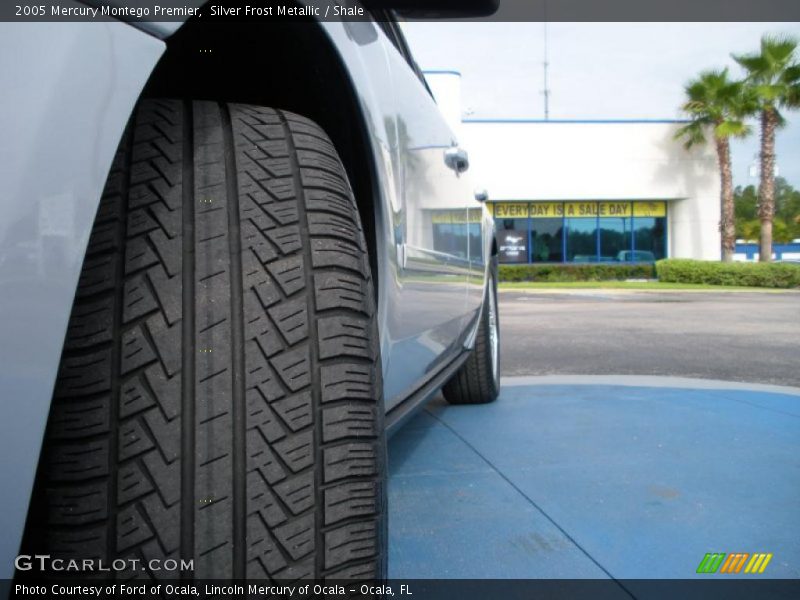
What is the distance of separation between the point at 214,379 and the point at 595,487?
1975 millimetres

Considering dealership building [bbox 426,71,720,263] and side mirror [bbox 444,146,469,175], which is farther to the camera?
dealership building [bbox 426,71,720,263]

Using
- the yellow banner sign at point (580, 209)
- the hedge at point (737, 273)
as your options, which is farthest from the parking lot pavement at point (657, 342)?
the yellow banner sign at point (580, 209)

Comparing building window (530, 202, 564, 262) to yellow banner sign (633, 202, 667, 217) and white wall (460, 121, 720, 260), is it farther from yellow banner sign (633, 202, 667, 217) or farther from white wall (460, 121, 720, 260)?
yellow banner sign (633, 202, 667, 217)

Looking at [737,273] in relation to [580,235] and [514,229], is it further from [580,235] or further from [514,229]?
[514,229]

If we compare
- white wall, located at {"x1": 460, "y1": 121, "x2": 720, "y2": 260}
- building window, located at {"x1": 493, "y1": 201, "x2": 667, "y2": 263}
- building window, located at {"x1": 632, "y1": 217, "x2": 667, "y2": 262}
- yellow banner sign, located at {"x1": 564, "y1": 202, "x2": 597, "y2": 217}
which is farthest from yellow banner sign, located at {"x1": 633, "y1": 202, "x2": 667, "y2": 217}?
yellow banner sign, located at {"x1": 564, "y1": 202, "x2": 597, "y2": 217}

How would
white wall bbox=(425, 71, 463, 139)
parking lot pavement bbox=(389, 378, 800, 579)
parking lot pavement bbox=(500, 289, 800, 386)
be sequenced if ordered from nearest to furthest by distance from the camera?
1. parking lot pavement bbox=(389, 378, 800, 579)
2. white wall bbox=(425, 71, 463, 139)
3. parking lot pavement bbox=(500, 289, 800, 386)

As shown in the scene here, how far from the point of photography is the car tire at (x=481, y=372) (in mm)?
4297

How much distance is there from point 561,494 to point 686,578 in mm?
755

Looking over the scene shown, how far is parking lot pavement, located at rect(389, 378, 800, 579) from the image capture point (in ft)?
7.00

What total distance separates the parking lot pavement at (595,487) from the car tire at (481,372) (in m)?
0.09

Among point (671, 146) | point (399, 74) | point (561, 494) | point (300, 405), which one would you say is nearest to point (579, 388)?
point (561, 494)

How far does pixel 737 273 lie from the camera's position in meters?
24.6

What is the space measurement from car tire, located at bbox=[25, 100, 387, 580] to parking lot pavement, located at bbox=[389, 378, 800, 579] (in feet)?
3.29
